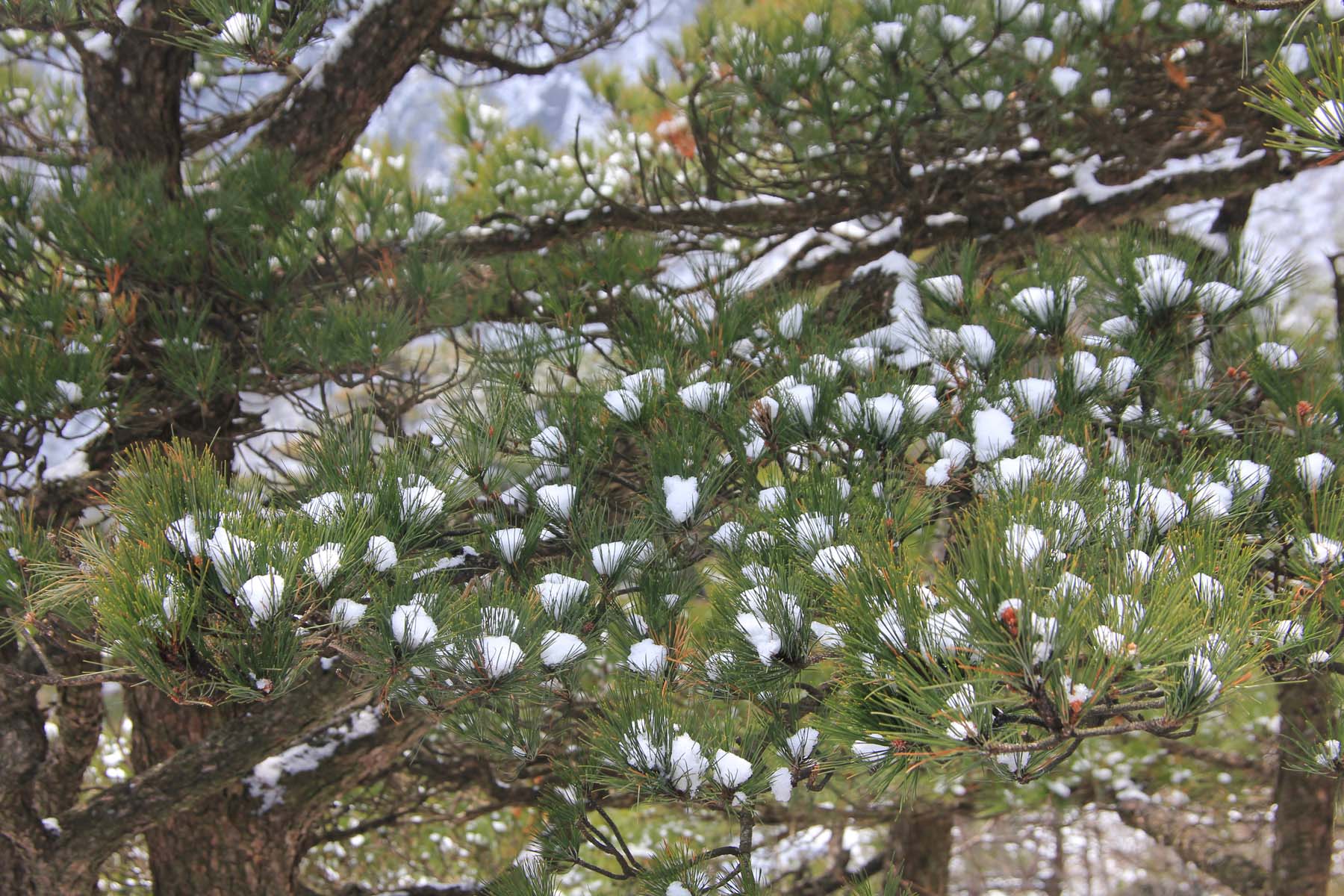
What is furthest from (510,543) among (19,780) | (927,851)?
(927,851)

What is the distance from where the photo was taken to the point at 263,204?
164cm

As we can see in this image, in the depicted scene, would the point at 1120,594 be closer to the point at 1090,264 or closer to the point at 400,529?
the point at 400,529

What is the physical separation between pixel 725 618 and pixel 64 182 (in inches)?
52.6

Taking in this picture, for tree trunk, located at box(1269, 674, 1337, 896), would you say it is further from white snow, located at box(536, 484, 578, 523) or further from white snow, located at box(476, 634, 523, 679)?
white snow, located at box(476, 634, 523, 679)

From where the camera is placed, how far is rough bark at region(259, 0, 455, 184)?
5.98 feet

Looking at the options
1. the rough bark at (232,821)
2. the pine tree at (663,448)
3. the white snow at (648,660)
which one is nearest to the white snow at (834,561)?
the pine tree at (663,448)

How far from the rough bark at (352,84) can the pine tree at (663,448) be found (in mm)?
10

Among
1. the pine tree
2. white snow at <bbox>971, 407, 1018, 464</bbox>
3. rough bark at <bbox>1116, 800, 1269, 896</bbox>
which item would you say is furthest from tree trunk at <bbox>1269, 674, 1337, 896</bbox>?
white snow at <bbox>971, 407, 1018, 464</bbox>

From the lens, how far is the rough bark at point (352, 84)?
1821 mm

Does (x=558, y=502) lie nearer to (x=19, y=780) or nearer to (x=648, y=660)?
(x=648, y=660)

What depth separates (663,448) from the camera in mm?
1064

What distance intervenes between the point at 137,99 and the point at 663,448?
1.61 m

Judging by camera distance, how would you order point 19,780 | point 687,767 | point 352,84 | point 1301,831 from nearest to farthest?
point 687,767, point 19,780, point 352,84, point 1301,831

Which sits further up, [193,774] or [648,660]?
[648,660]
